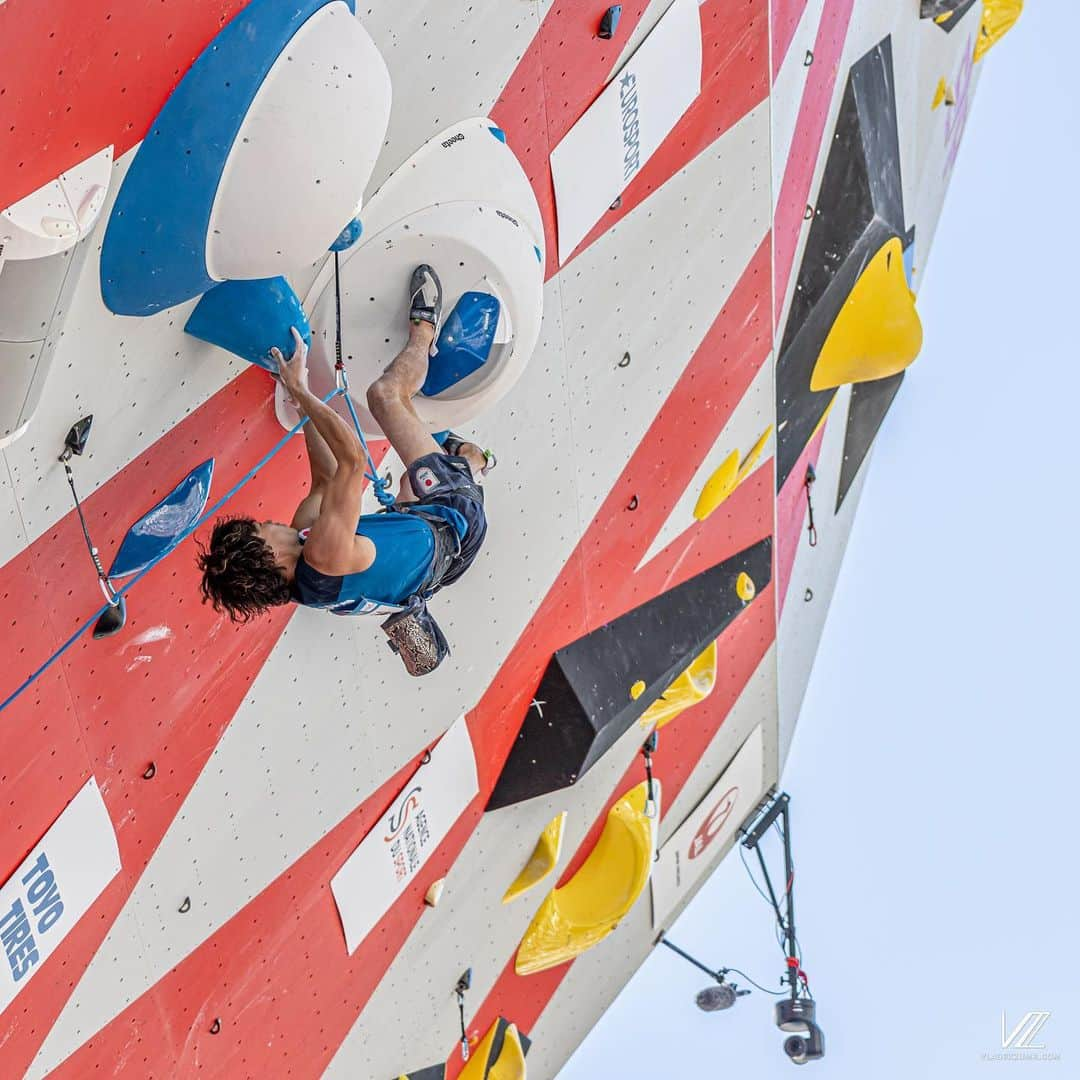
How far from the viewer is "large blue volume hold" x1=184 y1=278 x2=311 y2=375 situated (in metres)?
2.74

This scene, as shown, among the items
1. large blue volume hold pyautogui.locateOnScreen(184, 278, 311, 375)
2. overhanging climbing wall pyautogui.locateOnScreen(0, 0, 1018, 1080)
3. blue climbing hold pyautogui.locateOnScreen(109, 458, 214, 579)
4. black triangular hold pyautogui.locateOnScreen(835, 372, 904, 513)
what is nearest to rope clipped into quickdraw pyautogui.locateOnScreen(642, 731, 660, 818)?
overhanging climbing wall pyautogui.locateOnScreen(0, 0, 1018, 1080)

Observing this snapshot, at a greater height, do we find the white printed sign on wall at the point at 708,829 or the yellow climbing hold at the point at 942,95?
the yellow climbing hold at the point at 942,95

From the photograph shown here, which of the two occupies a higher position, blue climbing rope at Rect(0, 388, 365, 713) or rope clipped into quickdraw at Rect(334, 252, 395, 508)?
rope clipped into quickdraw at Rect(334, 252, 395, 508)

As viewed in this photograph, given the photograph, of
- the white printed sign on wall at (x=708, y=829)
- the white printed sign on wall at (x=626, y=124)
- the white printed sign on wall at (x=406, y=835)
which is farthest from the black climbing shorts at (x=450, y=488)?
the white printed sign on wall at (x=708, y=829)

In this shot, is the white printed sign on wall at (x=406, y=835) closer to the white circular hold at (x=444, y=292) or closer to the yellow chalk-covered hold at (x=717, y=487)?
the white circular hold at (x=444, y=292)

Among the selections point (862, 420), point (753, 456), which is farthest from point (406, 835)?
point (862, 420)

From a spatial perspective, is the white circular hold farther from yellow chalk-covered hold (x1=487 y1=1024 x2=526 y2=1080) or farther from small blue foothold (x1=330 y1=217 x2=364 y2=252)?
yellow chalk-covered hold (x1=487 y1=1024 x2=526 y2=1080)

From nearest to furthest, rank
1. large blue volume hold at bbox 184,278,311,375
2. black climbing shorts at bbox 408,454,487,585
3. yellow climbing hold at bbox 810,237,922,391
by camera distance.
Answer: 1. large blue volume hold at bbox 184,278,311,375
2. black climbing shorts at bbox 408,454,487,585
3. yellow climbing hold at bbox 810,237,922,391

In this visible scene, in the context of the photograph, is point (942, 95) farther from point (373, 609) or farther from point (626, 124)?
point (373, 609)

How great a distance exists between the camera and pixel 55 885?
2.82 meters

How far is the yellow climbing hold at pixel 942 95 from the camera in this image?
6008mm

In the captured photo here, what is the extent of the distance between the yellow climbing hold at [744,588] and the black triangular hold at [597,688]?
0.24m

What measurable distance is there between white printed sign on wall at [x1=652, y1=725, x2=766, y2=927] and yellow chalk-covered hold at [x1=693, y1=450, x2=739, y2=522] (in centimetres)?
140

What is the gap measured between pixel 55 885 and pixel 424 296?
1.32 m
